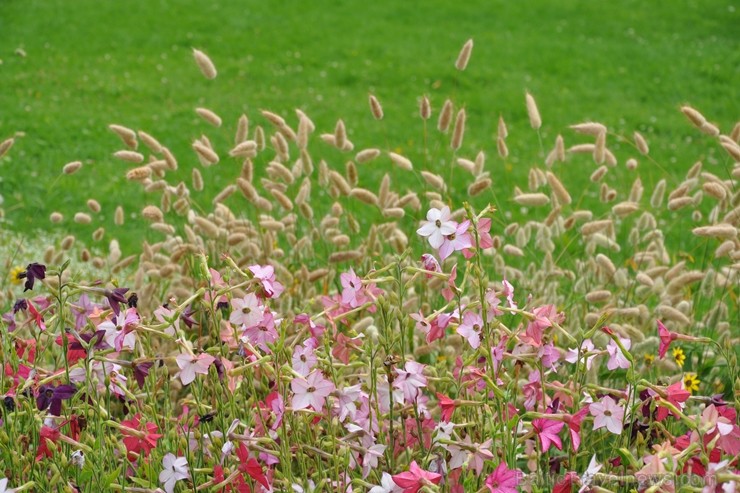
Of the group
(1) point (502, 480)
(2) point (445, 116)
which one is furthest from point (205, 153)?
(1) point (502, 480)

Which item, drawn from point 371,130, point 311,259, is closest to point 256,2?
point 371,130

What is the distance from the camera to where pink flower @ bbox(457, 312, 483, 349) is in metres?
1.81

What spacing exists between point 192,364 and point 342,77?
8.68 m

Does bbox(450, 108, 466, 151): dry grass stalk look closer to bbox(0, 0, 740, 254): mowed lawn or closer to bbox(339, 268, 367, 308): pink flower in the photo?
bbox(339, 268, 367, 308): pink flower

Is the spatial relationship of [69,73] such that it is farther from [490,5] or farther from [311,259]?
[311,259]

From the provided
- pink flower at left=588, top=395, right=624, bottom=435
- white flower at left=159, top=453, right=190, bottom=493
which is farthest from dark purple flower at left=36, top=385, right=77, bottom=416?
pink flower at left=588, top=395, right=624, bottom=435

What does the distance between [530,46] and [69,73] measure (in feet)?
17.2

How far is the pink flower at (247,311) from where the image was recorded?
1759 millimetres

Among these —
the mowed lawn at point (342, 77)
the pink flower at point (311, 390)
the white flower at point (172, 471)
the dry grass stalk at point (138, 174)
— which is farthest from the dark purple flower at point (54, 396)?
the mowed lawn at point (342, 77)

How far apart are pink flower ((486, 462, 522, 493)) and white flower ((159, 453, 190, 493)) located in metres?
0.56

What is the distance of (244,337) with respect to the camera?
1.85m

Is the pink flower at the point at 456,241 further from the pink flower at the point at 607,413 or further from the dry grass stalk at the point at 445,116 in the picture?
the dry grass stalk at the point at 445,116

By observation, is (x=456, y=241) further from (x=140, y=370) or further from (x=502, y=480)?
(x=140, y=370)

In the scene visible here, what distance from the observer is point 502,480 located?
1544mm
